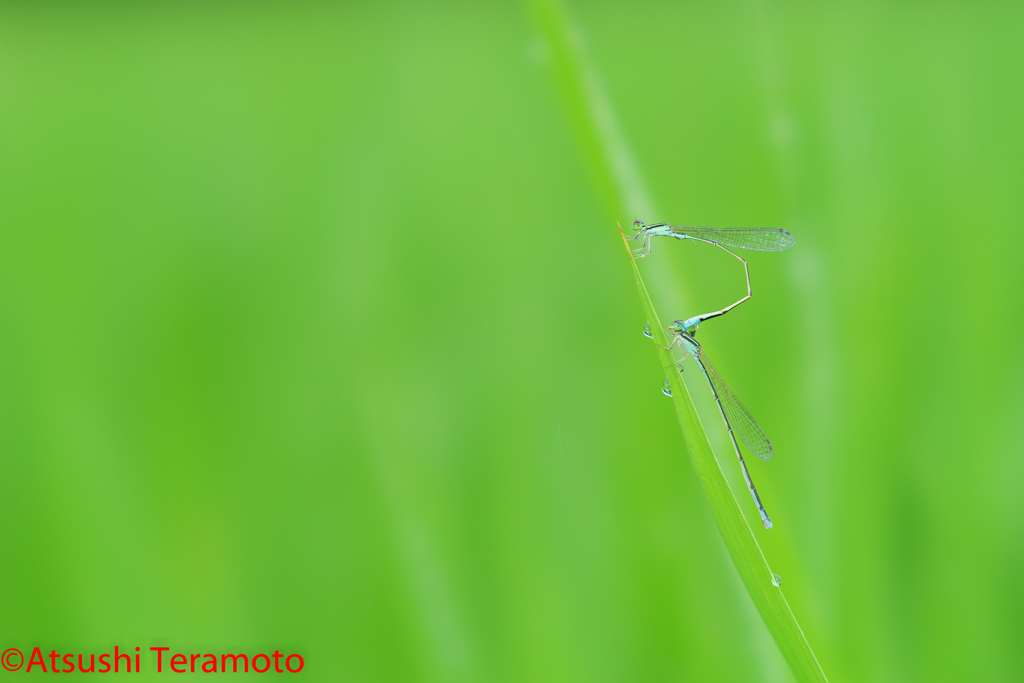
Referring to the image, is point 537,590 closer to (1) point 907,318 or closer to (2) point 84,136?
(1) point 907,318

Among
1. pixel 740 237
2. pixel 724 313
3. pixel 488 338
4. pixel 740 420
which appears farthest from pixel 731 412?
pixel 488 338

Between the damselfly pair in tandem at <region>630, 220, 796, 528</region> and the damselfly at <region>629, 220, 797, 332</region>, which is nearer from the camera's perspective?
the damselfly pair in tandem at <region>630, 220, 796, 528</region>

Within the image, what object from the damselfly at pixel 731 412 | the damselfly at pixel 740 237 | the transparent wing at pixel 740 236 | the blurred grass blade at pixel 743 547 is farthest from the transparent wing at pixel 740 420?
the blurred grass blade at pixel 743 547

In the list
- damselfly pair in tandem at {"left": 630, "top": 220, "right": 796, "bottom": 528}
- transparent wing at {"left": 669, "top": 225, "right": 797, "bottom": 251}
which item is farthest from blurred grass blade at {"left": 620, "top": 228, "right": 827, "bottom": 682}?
transparent wing at {"left": 669, "top": 225, "right": 797, "bottom": 251}

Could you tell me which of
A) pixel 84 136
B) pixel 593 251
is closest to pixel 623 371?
pixel 593 251

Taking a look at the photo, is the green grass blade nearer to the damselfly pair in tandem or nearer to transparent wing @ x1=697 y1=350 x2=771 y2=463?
the damselfly pair in tandem

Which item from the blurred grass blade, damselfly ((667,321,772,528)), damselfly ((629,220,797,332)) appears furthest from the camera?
damselfly ((629,220,797,332))

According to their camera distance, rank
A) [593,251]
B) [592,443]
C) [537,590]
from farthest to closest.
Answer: [593,251], [592,443], [537,590]

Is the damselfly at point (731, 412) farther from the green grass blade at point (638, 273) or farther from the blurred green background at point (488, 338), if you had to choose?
the green grass blade at point (638, 273)
